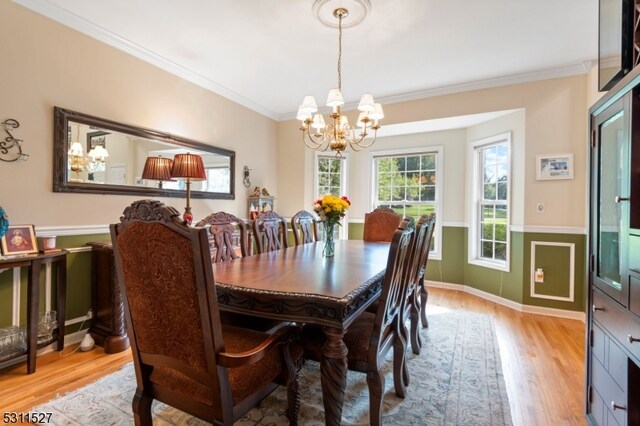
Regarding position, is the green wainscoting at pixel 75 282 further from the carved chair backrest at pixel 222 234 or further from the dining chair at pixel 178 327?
the dining chair at pixel 178 327

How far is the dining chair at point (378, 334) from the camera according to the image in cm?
140

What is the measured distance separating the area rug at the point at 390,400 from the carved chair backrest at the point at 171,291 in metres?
0.79

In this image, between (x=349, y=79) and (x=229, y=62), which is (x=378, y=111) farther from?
(x=229, y=62)

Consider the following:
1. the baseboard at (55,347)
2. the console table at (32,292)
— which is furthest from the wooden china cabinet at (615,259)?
the baseboard at (55,347)

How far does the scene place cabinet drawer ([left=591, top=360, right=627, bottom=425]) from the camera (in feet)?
4.10

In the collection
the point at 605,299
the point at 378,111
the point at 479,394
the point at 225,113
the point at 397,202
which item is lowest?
the point at 479,394

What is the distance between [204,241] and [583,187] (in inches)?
153

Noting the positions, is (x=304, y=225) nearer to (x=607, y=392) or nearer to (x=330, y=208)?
(x=330, y=208)

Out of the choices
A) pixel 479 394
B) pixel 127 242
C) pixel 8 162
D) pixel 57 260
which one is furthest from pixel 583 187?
pixel 8 162

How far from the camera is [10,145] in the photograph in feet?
7.10

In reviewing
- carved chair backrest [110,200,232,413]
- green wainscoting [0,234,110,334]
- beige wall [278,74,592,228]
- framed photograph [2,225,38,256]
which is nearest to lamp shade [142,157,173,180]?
green wainscoting [0,234,110,334]

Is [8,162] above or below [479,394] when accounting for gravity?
above

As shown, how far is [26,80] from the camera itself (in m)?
2.22

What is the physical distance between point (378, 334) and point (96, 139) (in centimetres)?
281
